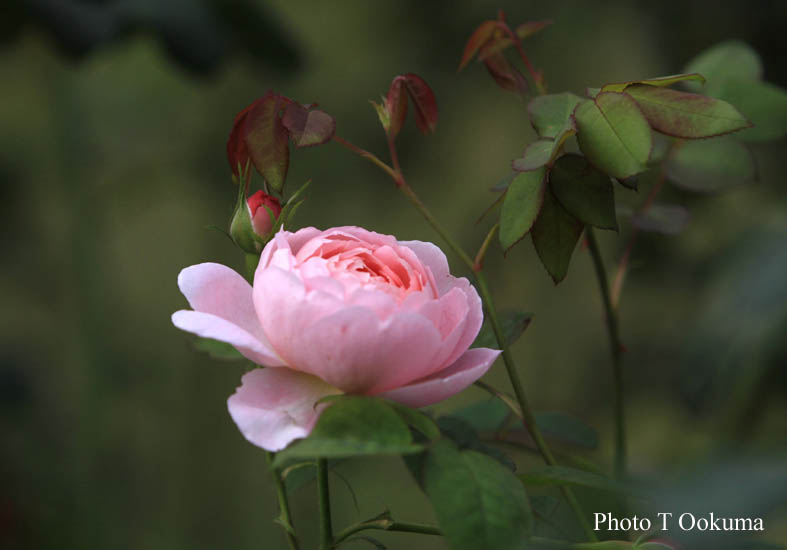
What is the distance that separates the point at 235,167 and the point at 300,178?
1512mm

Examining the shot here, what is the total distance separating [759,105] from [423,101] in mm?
257

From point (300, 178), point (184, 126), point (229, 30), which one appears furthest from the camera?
point (184, 126)

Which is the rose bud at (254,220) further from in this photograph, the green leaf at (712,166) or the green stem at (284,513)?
the green leaf at (712,166)

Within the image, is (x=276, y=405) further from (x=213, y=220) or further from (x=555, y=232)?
(x=213, y=220)

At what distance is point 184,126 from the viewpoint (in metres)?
1.99

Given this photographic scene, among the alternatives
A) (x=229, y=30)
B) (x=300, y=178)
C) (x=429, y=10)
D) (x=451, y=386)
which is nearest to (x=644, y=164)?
(x=451, y=386)

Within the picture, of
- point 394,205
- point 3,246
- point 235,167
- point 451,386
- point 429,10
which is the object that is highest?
point 429,10

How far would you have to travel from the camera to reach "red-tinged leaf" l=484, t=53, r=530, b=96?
0.41 meters

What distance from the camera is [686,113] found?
32 cm

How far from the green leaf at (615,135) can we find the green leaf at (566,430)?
0.22m

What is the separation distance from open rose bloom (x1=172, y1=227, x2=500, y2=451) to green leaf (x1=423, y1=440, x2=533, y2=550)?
0.09 feet

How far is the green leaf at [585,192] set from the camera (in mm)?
320

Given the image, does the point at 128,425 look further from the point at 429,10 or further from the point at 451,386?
the point at 451,386

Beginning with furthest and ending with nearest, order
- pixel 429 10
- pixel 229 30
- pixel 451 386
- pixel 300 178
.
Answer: pixel 300 178 → pixel 429 10 → pixel 229 30 → pixel 451 386
